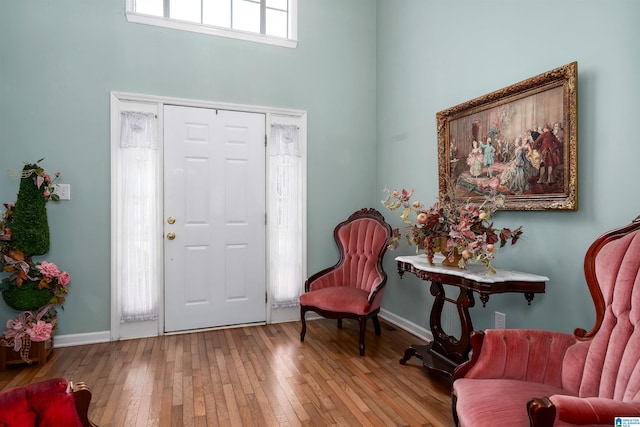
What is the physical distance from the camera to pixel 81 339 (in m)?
3.31

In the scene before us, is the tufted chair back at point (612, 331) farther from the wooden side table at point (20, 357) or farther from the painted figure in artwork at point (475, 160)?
the wooden side table at point (20, 357)

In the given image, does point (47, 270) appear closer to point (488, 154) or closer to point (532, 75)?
point (488, 154)

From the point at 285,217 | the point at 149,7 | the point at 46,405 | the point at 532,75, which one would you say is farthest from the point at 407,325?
the point at 149,7

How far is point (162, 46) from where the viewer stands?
352 centimetres

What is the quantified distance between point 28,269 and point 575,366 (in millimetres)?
3640

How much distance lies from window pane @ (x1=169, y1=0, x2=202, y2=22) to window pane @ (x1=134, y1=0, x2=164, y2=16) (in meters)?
0.10

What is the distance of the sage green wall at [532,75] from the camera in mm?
1937

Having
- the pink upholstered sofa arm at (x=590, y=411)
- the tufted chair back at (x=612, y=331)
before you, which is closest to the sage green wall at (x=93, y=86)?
the tufted chair back at (x=612, y=331)

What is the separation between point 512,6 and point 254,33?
7.89 ft

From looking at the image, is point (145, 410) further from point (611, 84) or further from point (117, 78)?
point (611, 84)

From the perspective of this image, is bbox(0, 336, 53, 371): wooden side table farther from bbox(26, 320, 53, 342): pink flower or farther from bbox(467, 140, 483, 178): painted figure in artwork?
bbox(467, 140, 483, 178): painted figure in artwork

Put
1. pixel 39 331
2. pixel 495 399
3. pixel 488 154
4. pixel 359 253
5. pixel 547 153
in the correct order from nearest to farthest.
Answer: pixel 495 399 < pixel 547 153 < pixel 488 154 < pixel 39 331 < pixel 359 253

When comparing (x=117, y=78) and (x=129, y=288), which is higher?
(x=117, y=78)

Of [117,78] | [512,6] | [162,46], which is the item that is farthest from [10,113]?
[512,6]
